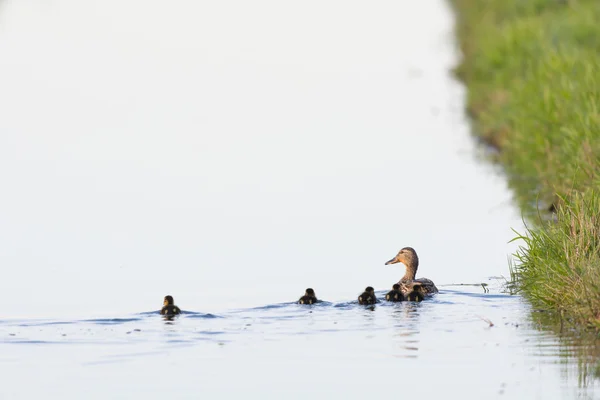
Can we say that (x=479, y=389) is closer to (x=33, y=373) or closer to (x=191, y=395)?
(x=191, y=395)

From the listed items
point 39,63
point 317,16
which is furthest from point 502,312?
point 317,16

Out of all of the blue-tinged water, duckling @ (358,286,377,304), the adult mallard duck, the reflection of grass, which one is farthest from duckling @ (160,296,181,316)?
the reflection of grass

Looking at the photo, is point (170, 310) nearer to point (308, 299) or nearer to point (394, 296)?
point (308, 299)

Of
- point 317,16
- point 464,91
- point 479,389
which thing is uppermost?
point 317,16

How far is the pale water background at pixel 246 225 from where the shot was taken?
9.34 m

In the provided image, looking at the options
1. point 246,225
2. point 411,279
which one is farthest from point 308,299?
point 246,225

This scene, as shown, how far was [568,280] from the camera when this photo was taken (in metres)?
10.6

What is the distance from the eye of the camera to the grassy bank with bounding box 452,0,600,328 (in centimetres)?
1104

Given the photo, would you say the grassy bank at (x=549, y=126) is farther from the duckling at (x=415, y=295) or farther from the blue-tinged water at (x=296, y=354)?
the duckling at (x=415, y=295)

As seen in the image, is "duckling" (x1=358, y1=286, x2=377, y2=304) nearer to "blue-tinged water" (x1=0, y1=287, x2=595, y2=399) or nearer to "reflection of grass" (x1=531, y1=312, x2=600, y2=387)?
"blue-tinged water" (x1=0, y1=287, x2=595, y2=399)

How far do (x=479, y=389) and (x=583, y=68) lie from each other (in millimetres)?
11057

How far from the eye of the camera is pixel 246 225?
17.0 m

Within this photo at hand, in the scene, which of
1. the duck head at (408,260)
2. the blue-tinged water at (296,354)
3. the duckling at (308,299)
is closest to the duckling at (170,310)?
the blue-tinged water at (296,354)

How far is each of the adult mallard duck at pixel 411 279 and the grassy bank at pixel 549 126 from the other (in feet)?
2.69
